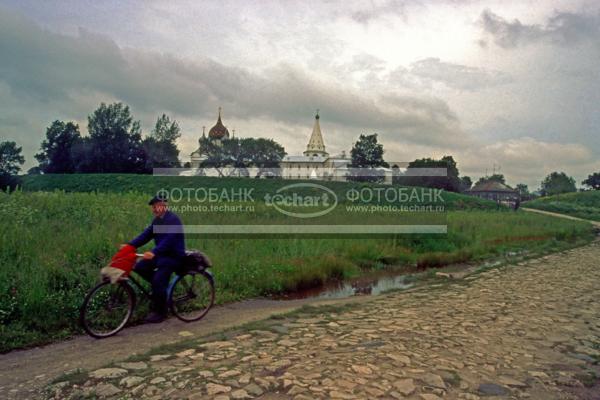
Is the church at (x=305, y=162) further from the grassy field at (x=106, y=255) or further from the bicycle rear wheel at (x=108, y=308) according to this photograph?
the bicycle rear wheel at (x=108, y=308)

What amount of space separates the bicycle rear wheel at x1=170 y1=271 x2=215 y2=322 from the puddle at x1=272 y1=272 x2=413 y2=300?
2011mm

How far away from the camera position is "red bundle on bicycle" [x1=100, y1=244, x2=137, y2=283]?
220 inches

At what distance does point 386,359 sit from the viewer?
14.8 feet

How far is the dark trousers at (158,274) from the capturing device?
240 inches

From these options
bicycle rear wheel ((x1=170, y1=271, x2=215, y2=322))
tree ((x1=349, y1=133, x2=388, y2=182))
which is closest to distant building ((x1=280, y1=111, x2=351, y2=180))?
tree ((x1=349, y1=133, x2=388, y2=182))

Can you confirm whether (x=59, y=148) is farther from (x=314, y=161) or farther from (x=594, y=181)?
(x=594, y=181)

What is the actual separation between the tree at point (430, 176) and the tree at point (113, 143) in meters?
40.9

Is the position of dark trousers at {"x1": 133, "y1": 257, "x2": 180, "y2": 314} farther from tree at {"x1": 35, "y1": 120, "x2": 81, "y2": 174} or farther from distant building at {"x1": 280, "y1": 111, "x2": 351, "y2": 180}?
distant building at {"x1": 280, "y1": 111, "x2": 351, "y2": 180}

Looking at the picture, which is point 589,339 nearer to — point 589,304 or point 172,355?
point 589,304

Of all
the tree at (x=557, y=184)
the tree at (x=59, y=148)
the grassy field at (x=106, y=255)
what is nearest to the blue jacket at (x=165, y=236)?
the grassy field at (x=106, y=255)

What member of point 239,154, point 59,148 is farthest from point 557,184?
point 59,148

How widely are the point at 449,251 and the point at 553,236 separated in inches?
445

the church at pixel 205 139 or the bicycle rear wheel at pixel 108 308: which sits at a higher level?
the church at pixel 205 139

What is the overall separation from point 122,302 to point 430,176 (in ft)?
204
